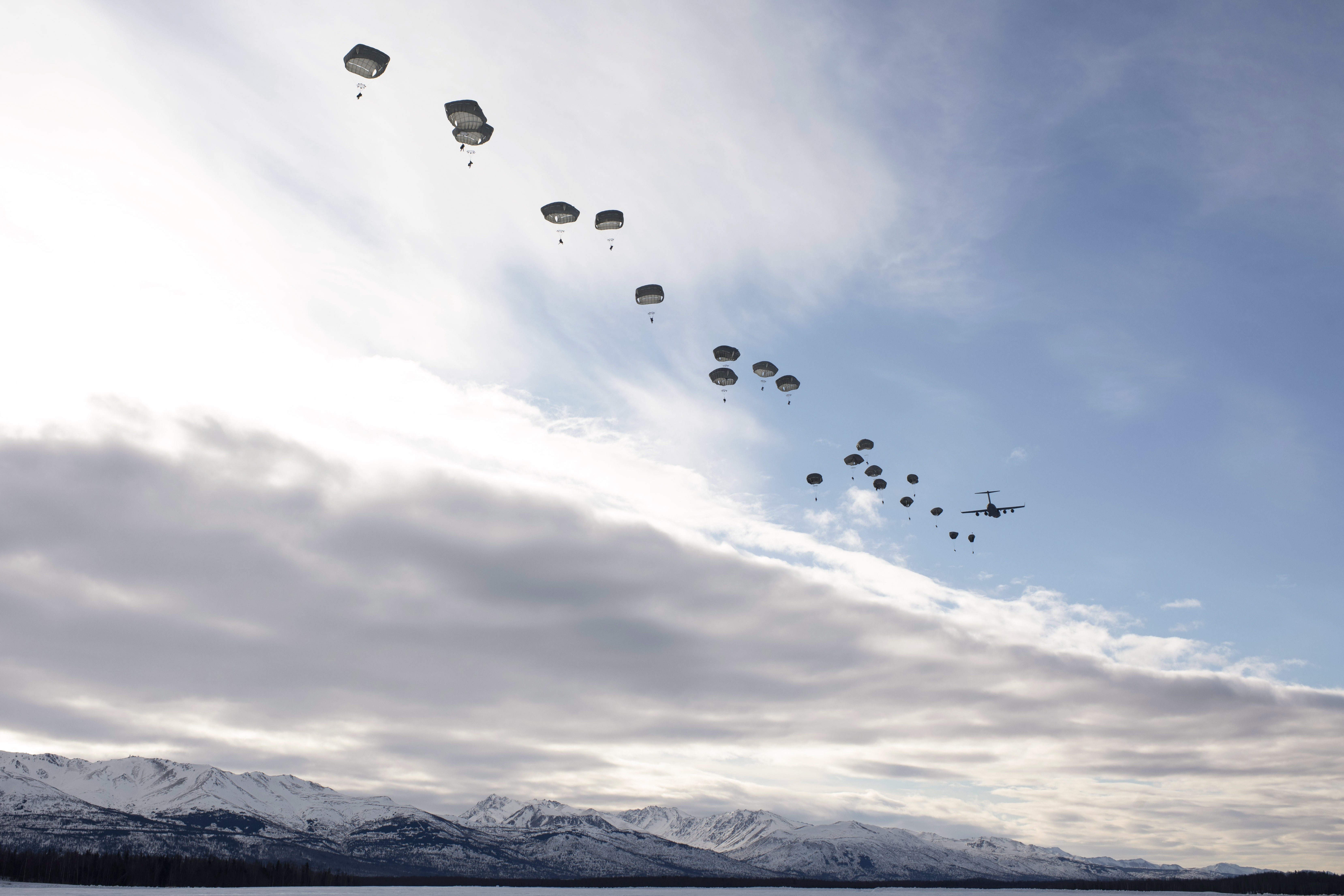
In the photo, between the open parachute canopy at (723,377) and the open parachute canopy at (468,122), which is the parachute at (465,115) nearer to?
the open parachute canopy at (468,122)

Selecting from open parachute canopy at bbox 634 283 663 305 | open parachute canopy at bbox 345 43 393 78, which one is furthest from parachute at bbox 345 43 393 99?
open parachute canopy at bbox 634 283 663 305

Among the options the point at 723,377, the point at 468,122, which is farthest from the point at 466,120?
the point at 723,377

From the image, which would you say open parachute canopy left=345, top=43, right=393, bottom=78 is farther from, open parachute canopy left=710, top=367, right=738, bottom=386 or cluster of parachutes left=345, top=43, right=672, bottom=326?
open parachute canopy left=710, top=367, right=738, bottom=386

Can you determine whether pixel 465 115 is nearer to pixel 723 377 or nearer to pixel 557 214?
pixel 557 214

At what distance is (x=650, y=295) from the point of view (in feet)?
455

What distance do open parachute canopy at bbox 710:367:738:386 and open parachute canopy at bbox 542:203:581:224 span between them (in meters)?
35.3

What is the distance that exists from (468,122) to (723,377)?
187ft

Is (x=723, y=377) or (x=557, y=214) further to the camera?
(x=723, y=377)

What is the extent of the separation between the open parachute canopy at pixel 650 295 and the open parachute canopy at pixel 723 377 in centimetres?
1490

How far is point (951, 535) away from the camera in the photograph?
170250mm

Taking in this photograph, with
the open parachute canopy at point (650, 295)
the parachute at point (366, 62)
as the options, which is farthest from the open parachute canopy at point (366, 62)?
the open parachute canopy at point (650, 295)

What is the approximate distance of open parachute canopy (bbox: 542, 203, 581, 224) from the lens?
405ft

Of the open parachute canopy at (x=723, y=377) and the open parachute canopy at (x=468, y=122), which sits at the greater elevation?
the open parachute canopy at (x=468, y=122)

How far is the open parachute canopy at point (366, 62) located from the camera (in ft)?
339
